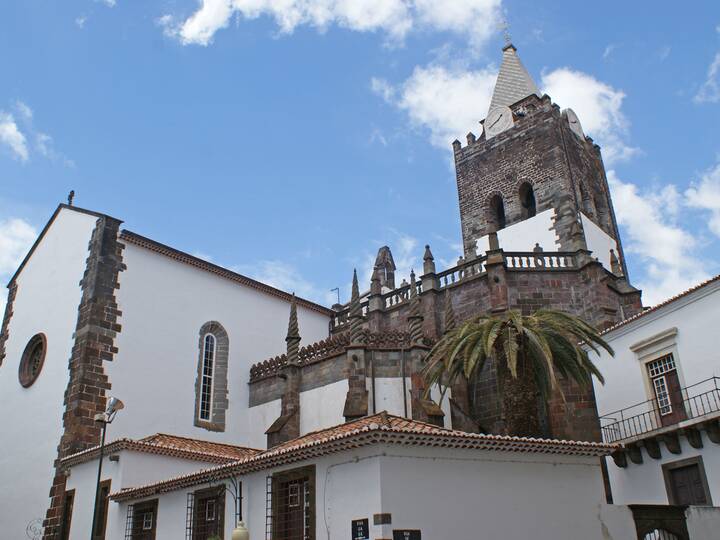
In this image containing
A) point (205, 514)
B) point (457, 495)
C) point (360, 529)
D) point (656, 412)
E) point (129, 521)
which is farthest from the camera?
point (656, 412)

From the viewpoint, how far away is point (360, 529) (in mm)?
13141

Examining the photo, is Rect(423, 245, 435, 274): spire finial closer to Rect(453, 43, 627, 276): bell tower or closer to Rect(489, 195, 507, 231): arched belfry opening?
Rect(453, 43, 627, 276): bell tower

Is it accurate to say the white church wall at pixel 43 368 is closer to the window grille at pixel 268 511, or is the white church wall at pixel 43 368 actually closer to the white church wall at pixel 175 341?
the white church wall at pixel 175 341

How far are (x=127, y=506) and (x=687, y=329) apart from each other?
1684 cm

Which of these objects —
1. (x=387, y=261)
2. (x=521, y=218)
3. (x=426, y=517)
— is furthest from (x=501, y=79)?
(x=426, y=517)

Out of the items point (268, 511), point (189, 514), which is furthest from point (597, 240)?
point (189, 514)

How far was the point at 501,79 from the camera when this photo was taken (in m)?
42.5

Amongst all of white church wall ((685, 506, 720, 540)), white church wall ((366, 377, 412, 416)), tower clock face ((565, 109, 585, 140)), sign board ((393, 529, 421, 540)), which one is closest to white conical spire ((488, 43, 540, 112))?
tower clock face ((565, 109, 585, 140))

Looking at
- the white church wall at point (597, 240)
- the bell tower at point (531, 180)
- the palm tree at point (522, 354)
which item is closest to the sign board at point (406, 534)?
the palm tree at point (522, 354)

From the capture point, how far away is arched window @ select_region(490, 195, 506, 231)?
38.1 m

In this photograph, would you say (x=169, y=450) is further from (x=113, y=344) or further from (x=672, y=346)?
(x=672, y=346)

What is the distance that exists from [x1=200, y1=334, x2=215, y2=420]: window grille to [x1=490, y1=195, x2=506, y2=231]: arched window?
1727 centimetres

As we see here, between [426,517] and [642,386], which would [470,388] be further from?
[426,517]

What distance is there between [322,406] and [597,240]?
17791mm
